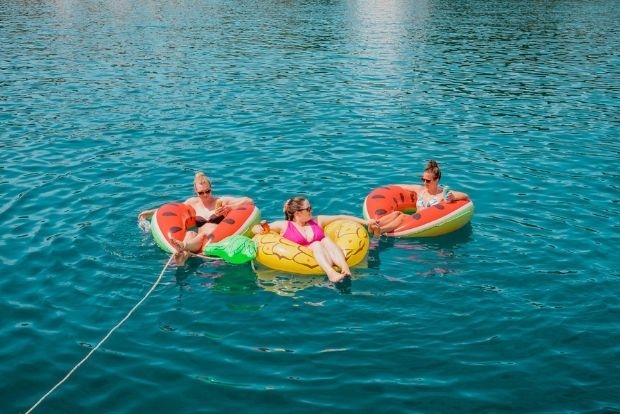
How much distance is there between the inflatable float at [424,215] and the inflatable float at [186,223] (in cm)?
247

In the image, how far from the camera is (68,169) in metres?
19.2

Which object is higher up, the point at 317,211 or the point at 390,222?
the point at 390,222

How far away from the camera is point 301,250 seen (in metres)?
12.7

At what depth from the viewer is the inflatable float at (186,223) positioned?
534 inches

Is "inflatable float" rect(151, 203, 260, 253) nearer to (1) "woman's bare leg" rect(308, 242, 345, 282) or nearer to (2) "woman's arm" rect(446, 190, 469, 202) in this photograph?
(1) "woman's bare leg" rect(308, 242, 345, 282)

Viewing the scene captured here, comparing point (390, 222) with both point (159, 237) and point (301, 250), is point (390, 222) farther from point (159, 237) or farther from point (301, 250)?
point (159, 237)

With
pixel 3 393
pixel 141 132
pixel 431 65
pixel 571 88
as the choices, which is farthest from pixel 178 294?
pixel 431 65

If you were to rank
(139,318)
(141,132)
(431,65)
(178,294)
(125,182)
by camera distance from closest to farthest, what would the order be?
(139,318) → (178,294) → (125,182) → (141,132) → (431,65)

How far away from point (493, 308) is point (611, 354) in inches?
74.6

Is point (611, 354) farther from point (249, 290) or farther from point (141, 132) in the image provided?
point (141, 132)

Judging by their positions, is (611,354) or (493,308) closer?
(611,354)

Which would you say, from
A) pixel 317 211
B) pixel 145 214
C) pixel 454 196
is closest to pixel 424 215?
pixel 454 196

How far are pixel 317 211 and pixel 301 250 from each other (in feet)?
12.0

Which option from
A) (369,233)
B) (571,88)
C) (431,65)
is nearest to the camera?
(369,233)
